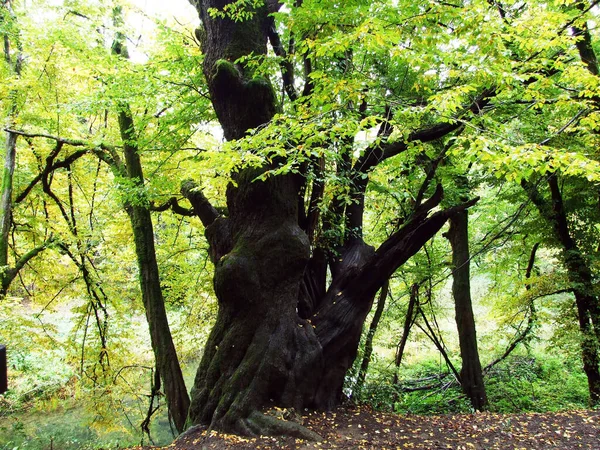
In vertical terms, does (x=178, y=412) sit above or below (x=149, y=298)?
below

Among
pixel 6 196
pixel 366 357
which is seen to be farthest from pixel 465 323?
pixel 6 196

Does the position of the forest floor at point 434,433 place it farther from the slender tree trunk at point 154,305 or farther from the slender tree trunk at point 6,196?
the slender tree trunk at point 6,196

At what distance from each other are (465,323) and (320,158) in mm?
4407

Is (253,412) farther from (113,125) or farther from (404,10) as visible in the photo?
(113,125)

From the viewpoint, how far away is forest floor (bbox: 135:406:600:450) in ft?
10.3

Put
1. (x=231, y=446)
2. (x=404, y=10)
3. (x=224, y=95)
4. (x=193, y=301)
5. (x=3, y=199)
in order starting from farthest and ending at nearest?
(x=193, y=301), (x=3, y=199), (x=224, y=95), (x=404, y=10), (x=231, y=446)

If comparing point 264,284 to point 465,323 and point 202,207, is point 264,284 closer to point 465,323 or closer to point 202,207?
point 202,207

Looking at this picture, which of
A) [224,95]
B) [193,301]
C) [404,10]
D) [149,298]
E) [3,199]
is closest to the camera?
[404,10]

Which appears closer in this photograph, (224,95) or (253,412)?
(253,412)

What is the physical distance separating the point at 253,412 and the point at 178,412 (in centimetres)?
245

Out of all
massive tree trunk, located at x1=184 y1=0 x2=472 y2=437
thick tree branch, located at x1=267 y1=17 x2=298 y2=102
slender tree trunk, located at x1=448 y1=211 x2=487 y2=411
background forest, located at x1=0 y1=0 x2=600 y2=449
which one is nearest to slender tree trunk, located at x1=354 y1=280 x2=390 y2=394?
background forest, located at x1=0 y1=0 x2=600 y2=449

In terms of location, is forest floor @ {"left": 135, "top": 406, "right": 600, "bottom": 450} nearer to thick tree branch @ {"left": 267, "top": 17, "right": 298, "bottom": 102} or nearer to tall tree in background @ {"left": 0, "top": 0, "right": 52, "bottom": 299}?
thick tree branch @ {"left": 267, "top": 17, "right": 298, "bottom": 102}

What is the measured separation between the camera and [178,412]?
5.29 metres

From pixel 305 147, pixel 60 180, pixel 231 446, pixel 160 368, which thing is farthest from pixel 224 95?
pixel 60 180
